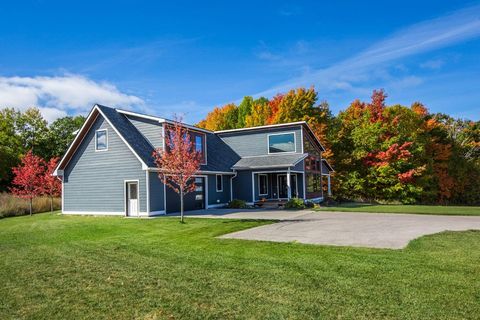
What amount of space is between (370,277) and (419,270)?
1167 mm

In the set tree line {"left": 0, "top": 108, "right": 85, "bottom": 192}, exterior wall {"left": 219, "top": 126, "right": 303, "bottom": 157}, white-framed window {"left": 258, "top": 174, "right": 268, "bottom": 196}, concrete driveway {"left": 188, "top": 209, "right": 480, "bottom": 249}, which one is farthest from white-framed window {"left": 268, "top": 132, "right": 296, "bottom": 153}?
tree line {"left": 0, "top": 108, "right": 85, "bottom": 192}

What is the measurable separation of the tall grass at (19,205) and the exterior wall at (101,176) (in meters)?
4.18

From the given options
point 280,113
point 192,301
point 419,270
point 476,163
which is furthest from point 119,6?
point 476,163

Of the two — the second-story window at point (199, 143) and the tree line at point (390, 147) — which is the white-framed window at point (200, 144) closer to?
the second-story window at point (199, 143)

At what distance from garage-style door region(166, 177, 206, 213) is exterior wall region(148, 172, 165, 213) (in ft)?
1.66

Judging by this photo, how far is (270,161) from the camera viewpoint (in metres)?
25.5

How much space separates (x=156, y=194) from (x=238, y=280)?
44.3ft

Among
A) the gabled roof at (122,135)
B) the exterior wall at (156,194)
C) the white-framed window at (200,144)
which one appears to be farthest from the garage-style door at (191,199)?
the gabled roof at (122,135)

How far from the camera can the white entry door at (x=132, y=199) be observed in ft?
62.5

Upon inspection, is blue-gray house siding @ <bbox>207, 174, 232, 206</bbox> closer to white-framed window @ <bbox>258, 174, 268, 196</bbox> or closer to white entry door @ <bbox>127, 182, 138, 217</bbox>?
white-framed window @ <bbox>258, 174, 268, 196</bbox>

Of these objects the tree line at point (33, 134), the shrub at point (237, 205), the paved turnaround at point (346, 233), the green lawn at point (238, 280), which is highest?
the tree line at point (33, 134)

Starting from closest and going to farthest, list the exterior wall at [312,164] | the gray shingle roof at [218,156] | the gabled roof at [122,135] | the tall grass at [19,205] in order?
1. the gabled roof at [122,135]
2. the tall grass at [19,205]
3. the gray shingle roof at [218,156]
4. the exterior wall at [312,164]

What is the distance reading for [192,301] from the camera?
17.2 feet

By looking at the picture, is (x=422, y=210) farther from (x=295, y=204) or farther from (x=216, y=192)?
(x=216, y=192)
